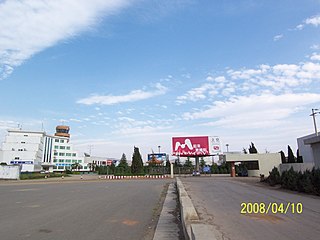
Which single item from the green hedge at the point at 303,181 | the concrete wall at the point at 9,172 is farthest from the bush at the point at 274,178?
the concrete wall at the point at 9,172

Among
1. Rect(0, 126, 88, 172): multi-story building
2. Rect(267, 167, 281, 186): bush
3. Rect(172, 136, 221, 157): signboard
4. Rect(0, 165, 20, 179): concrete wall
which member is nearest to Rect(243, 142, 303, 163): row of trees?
Rect(172, 136, 221, 157): signboard

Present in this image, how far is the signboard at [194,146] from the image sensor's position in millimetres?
52562

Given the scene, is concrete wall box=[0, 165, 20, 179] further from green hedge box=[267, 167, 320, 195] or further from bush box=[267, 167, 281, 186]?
green hedge box=[267, 167, 320, 195]

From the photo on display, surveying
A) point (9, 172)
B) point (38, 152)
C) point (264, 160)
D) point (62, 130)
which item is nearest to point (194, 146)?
point (264, 160)

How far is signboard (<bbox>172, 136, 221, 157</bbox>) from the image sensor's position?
52.6 metres

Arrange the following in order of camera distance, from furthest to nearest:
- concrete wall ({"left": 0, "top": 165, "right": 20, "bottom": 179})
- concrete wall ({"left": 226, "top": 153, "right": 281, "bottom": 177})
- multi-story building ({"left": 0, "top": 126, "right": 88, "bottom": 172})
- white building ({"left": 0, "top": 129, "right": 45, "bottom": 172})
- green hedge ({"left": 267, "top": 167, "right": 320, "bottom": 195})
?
multi-story building ({"left": 0, "top": 126, "right": 88, "bottom": 172}) → white building ({"left": 0, "top": 129, "right": 45, "bottom": 172}) → concrete wall ({"left": 0, "top": 165, "right": 20, "bottom": 179}) → concrete wall ({"left": 226, "top": 153, "right": 281, "bottom": 177}) → green hedge ({"left": 267, "top": 167, "right": 320, "bottom": 195})

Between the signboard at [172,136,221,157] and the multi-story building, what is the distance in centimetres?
5722

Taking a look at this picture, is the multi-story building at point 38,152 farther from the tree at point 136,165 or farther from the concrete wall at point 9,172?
the tree at point 136,165

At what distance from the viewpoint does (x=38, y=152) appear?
9844cm

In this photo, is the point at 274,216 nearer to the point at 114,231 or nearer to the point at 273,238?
the point at 273,238

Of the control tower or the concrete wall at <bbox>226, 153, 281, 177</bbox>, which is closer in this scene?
the concrete wall at <bbox>226, 153, 281, 177</bbox>

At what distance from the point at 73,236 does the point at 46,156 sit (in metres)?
112

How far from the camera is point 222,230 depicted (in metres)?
6.43

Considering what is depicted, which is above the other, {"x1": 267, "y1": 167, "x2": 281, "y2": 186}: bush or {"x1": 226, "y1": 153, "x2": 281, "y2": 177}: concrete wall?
{"x1": 226, "y1": 153, "x2": 281, "y2": 177}: concrete wall
